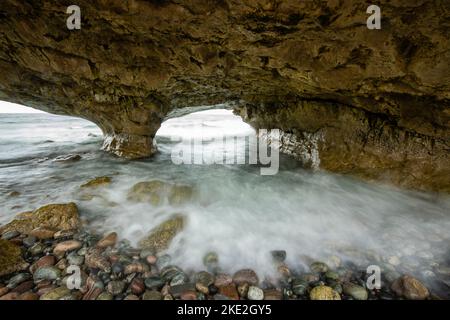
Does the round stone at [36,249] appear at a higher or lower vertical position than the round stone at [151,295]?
higher

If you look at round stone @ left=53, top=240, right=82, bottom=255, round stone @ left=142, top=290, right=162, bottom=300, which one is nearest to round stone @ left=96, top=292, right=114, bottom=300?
round stone @ left=142, top=290, right=162, bottom=300

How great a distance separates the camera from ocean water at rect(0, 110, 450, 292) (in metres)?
2.78

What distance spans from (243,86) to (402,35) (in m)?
2.96

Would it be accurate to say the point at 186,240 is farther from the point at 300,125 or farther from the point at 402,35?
the point at 300,125

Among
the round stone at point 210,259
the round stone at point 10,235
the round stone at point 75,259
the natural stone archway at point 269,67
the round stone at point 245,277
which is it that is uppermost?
the natural stone archway at point 269,67

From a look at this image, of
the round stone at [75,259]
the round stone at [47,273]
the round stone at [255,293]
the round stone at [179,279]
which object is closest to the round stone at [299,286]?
the round stone at [255,293]

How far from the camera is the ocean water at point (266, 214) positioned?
2783mm

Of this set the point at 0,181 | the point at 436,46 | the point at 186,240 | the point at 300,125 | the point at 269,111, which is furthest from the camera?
the point at 269,111

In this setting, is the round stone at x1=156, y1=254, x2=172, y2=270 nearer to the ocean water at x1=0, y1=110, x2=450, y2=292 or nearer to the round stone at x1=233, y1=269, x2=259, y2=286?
the ocean water at x1=0, y1=110, x2=450, y2=292

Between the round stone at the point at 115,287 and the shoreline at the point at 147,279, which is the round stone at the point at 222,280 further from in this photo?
the round stone at the point at 115,287

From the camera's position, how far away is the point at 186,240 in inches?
119

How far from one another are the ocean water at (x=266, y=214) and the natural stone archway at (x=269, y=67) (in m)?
0.84
